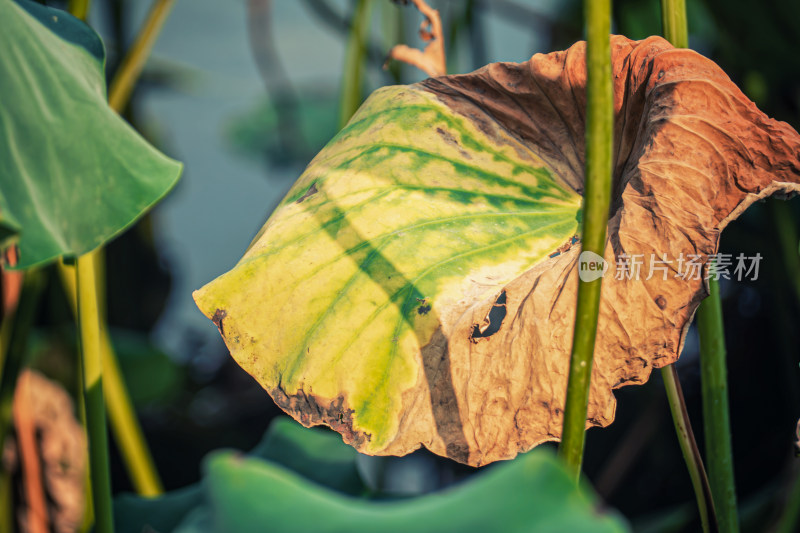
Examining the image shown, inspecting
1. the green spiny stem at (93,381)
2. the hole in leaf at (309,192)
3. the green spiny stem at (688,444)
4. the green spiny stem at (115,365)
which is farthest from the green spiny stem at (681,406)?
the green spiny stem at (115,365)

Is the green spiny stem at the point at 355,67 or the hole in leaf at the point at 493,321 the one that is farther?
the green spiny stem at the point at 355,67

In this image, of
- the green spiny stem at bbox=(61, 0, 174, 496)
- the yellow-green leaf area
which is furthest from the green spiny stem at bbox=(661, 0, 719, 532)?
the green spiny stem at bbox=(61, 0, 174, 496)

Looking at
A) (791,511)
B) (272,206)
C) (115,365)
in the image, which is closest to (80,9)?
(115,365)

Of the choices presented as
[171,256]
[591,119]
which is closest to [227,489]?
[591,119]

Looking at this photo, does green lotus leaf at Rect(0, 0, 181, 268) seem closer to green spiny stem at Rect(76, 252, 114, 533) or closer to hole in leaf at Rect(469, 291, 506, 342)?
green spiny stem at Rect(76, 252, 114, 533)
